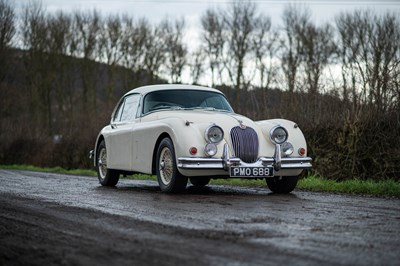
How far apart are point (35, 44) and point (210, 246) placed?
127 ft

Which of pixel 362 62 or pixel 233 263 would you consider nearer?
pixel 233 263

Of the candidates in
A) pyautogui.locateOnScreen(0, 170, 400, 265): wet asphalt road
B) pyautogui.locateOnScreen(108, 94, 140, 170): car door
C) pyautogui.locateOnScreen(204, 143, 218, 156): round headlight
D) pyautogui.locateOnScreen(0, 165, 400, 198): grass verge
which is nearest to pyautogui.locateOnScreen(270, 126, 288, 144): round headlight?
pyautogui.locateOnScreen(204, 143, 218, 156): round headlight

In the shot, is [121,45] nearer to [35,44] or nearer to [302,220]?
[35,44]

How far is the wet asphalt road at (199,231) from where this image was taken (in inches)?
169

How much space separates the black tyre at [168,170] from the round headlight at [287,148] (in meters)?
1.53

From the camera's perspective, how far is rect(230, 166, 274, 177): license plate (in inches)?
360

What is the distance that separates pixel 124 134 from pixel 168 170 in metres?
2.00

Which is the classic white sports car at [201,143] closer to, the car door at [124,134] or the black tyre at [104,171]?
the car door at [124,134]

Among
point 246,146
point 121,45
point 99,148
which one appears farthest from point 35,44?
point 246,146

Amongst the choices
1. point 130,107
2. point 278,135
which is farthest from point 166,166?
point 130,107

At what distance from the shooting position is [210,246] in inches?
182

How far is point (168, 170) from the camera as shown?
9758 mm

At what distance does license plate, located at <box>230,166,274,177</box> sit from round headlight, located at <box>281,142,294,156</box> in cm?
44

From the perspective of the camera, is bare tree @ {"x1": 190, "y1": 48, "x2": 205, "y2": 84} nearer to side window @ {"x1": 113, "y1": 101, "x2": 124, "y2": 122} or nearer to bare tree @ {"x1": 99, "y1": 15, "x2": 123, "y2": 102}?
bare tree @ {"x1": 99, "y1": 15, "x2": 123, "y2": 102}
